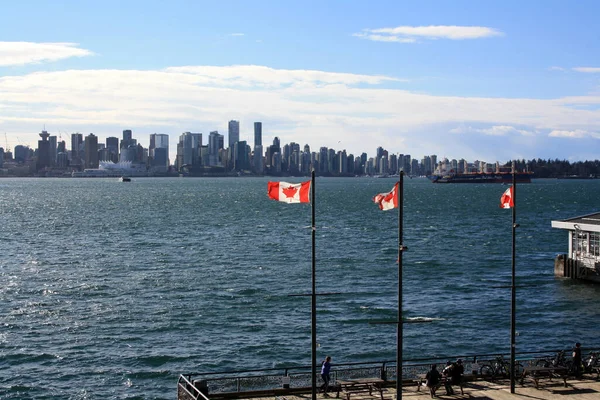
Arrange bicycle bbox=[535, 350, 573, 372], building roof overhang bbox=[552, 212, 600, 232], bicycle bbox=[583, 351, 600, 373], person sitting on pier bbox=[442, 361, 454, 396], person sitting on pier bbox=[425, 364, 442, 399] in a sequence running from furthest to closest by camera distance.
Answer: building roof overhang bbox=[552, 212, 600, 232], bicycle bbox=[535, 350, 573, 372], bicycle bbox=[583, 351, 600, 373], person sitting on pier bbox=[442, 361, 454, 396], person sitting on pier bbox=[425, 364, 442, 399]

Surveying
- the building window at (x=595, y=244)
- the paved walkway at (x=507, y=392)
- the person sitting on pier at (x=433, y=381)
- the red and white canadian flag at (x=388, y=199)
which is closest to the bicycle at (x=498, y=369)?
the paved walkway at (x=507, y=392)

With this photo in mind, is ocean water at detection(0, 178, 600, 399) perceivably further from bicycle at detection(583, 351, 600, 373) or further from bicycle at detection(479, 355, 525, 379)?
bicycle at detection(583, 351, 600, 373)

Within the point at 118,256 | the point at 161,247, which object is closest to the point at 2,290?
the point at 118,256

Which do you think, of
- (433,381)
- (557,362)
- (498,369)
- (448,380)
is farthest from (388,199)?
(557,362)

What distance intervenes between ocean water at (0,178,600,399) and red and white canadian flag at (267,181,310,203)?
7286mm

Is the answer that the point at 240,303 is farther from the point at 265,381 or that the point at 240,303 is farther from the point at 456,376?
the point at 456,376

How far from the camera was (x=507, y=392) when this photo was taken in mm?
25234

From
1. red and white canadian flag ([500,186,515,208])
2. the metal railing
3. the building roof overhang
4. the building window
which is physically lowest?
the metal railing

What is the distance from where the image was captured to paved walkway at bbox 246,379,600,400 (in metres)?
24.7

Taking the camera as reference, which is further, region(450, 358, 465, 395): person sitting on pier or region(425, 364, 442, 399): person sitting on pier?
region(450, 358, 465, 395): person sitting on pier

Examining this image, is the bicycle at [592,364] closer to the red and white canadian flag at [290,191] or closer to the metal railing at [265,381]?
the metal railing at [265,381]

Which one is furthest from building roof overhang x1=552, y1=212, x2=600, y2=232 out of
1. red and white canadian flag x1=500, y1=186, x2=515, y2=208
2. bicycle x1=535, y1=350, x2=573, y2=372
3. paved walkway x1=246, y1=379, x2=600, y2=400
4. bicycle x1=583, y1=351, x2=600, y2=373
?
paved walkway x1=246, y1=379, x2=600, y2=400

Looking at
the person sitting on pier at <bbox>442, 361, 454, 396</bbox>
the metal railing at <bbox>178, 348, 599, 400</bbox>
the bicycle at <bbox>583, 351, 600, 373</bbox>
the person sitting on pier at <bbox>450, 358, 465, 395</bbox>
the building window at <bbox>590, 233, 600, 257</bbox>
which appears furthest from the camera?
the building window at <bbox>590, 233, 600, 257</bbox>

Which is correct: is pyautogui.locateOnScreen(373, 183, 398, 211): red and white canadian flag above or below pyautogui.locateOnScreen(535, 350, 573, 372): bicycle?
above
